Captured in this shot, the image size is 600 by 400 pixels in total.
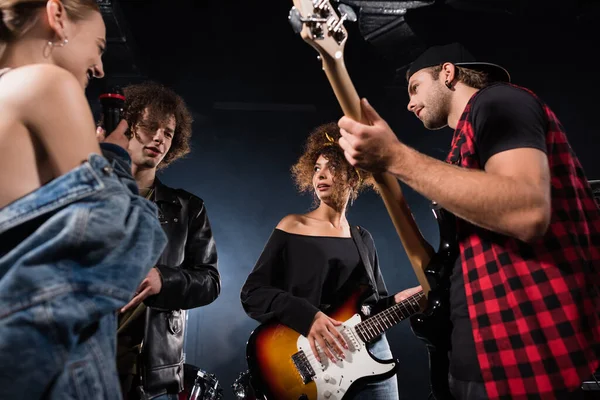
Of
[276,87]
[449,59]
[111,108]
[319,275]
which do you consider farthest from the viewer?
[276,87]

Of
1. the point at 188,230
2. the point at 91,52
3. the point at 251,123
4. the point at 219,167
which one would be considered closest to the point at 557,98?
the point at 251,123

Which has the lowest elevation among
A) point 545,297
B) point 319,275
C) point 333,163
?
point 319,275

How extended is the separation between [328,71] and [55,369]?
114cm

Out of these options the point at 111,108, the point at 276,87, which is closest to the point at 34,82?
the point at 111,108

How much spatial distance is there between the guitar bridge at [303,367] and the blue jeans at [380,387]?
295 mm

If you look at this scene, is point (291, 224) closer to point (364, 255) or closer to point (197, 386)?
point (364, 255)

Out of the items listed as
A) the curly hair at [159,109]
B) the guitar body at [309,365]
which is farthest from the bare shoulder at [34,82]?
the guitar body at [309,365]

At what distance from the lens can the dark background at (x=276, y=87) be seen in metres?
5.42

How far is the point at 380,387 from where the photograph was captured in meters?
3.06

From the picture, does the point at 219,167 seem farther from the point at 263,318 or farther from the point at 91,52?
the point at 91,52

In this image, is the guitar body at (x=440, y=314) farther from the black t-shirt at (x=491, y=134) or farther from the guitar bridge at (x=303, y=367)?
the guitar bridge at (x=303, y=367)

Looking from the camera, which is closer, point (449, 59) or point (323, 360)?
point (449, 59)

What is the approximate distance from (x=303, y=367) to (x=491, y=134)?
2.14 meters

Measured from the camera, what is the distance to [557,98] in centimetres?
565
